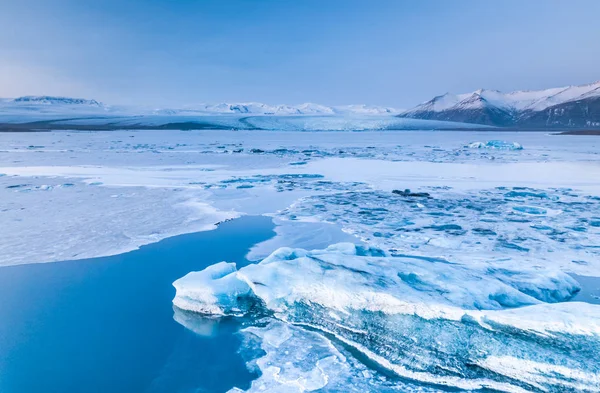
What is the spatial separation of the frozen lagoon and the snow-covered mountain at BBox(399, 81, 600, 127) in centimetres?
10348

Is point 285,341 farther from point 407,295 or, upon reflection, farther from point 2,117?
point 2,117

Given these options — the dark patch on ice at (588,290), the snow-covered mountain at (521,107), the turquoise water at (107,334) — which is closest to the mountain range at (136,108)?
the snow-covered mountain at (521,107)

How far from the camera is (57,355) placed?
8.73 feet

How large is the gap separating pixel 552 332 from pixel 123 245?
4100 millimetres

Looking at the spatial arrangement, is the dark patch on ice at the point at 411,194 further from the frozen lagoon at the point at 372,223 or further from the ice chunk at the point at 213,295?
the ice chunk at the point at 213,295

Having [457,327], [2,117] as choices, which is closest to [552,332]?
[457,327]

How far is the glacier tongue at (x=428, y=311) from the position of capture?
2.36 m

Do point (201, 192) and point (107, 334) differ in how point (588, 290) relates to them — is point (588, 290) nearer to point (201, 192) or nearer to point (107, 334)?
point (107, 334)

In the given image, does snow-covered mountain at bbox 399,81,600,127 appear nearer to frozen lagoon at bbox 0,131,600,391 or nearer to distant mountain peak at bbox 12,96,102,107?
distant mountain peak at bbox 12,96,102,107

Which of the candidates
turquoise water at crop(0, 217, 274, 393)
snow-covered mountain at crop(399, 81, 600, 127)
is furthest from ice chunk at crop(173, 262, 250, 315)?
snow-covered mountain at crop(399, 81, 600, 127)

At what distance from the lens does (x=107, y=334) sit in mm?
2943

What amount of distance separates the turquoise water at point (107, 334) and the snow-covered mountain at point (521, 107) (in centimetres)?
11003

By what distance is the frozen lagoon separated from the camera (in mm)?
2506

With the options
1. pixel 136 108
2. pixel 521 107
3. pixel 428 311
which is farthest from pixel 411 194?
pixel 521 107
